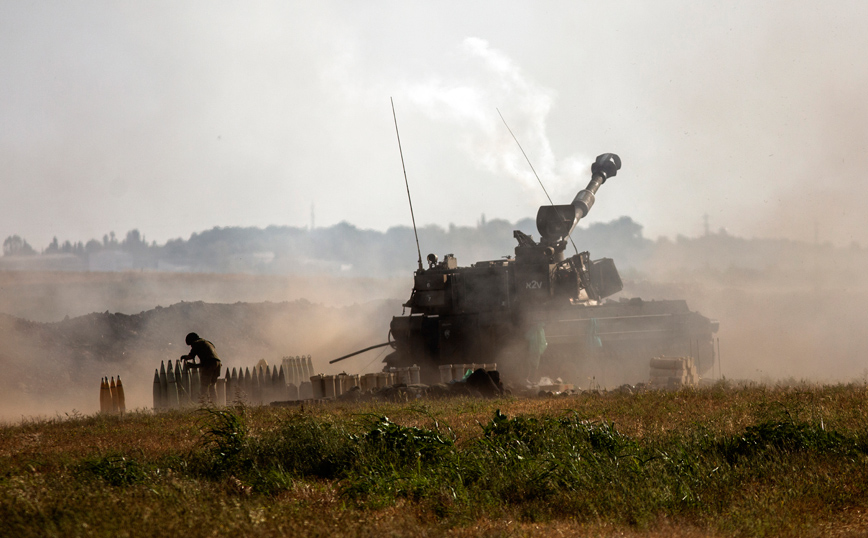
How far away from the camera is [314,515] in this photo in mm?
5676

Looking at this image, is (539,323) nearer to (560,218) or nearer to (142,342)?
(560,218)

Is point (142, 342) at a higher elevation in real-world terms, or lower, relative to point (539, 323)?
lower

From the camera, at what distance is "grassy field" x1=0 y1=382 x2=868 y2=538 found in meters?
5.39

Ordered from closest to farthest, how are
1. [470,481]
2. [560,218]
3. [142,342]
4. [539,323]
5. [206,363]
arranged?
[470,481], [206,363], [539,323], [560,218], [142,342]

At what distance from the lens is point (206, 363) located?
16.5 metres

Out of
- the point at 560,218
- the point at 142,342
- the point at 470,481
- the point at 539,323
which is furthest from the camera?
the point at 142,342

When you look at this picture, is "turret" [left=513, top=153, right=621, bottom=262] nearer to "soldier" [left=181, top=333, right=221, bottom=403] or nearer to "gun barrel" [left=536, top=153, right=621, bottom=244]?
"gun barrel" [left=536, top=153, right=621, bottom=244]

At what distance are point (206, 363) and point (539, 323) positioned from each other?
25.3ft

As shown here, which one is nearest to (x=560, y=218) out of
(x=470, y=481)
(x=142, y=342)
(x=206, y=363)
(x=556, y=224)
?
(x=556, y=224)

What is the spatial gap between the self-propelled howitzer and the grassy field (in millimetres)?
8838

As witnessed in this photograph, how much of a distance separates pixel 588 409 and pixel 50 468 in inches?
281

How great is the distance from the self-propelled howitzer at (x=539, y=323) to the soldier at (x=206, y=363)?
538 centimetres

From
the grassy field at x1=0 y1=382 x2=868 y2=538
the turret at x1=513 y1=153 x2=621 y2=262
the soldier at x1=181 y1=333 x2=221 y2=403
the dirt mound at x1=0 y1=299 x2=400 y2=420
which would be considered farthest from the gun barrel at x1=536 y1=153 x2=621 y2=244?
the dirt mound at x1=0 y1=299 x2=400 y2=420

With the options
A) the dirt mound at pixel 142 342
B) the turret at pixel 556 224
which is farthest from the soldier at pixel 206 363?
the turret at pixel 556 224
